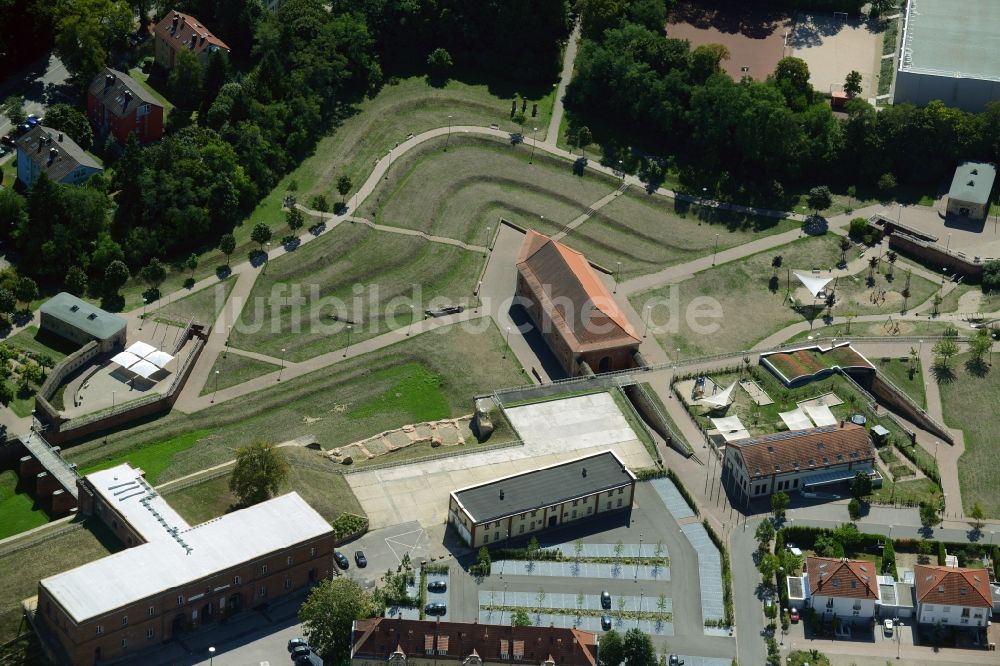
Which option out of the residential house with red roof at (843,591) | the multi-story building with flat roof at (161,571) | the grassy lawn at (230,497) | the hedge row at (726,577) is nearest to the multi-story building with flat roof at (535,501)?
the hedge row at (726,577)

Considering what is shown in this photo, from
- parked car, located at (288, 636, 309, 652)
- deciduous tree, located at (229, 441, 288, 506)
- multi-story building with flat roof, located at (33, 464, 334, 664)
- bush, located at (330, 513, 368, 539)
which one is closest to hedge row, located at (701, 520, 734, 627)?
bush, located at (330, 513, 368, 539)

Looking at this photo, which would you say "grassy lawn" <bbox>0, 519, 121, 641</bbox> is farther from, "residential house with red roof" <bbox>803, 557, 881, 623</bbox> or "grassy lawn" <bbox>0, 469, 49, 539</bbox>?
"residential house with red roof" <bbox>803, 557, 881, 623</bbox>

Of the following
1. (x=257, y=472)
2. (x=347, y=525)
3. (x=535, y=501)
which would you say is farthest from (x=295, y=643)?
(x=535, y=501)

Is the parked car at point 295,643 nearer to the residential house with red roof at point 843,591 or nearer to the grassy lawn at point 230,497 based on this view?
the grassy lawn at point 230,497

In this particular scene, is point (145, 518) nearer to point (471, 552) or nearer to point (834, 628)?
point (471, 552)

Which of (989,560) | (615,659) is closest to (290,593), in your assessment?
(615,659)
